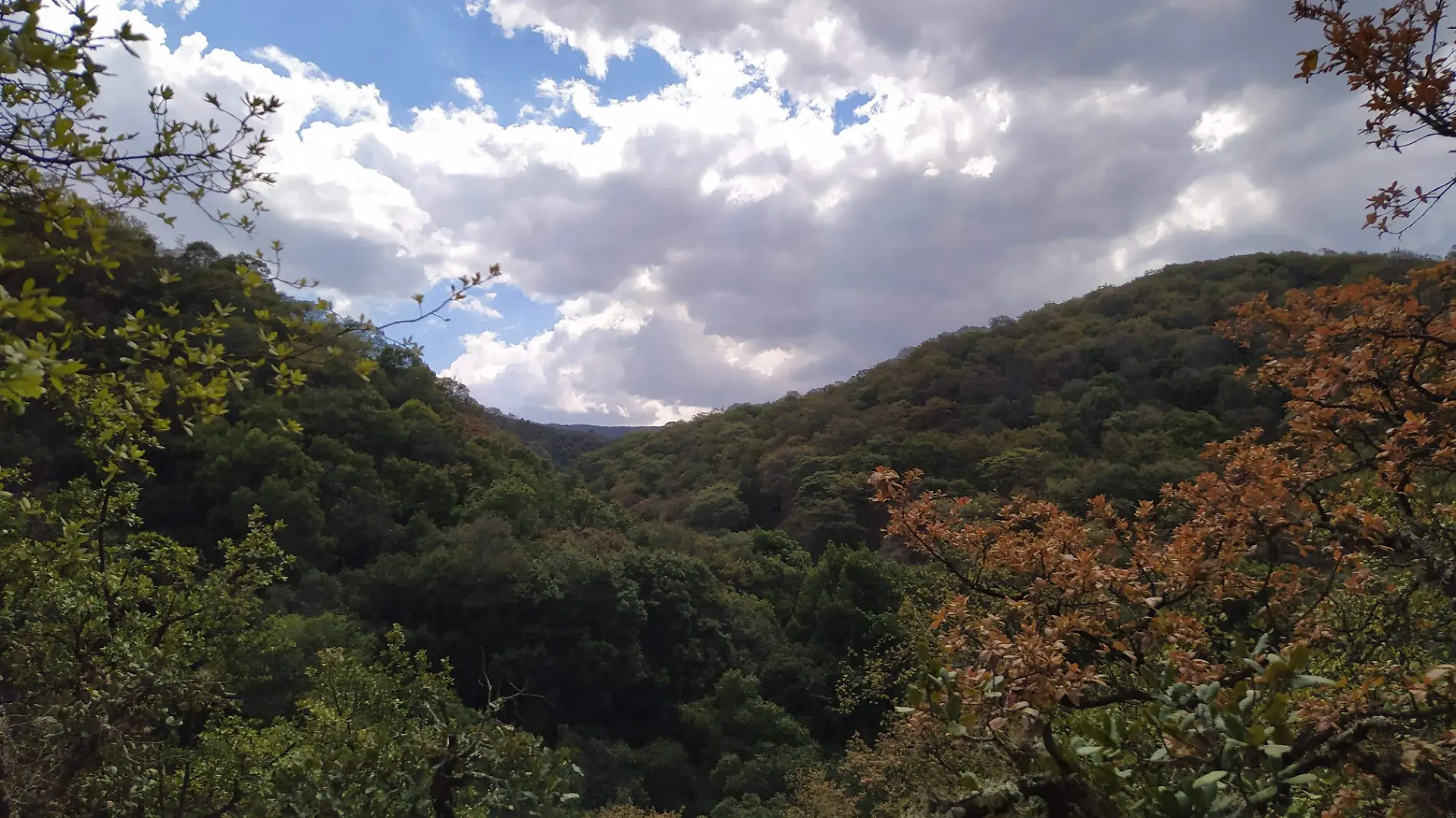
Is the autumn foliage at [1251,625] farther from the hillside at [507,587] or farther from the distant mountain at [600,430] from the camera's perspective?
the distant mountain at [600,430]

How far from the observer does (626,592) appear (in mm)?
21625

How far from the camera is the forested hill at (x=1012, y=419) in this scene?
30.3 meters

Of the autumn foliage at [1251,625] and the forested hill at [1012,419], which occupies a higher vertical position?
the forested hill at [1012,419]

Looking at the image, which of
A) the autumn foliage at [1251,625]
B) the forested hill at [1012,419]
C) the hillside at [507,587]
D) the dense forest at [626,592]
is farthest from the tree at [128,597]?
the forested hill at [1012,419]

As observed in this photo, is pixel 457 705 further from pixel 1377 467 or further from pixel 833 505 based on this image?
pixel 833 505

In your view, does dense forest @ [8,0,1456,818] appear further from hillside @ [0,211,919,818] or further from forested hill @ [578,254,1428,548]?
forested hill @ [578,254,1428,548]

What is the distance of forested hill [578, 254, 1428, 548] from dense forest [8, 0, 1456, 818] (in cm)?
61

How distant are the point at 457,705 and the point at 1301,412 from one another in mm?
13905

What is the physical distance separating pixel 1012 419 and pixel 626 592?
24293 millimetres

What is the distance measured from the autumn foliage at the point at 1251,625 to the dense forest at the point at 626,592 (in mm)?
21

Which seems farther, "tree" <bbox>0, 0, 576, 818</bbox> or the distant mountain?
the distant mountain

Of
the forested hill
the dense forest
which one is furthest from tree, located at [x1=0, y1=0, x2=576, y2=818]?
the forested hill

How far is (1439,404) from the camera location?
3.75 metres

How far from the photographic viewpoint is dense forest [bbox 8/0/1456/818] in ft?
7.88
